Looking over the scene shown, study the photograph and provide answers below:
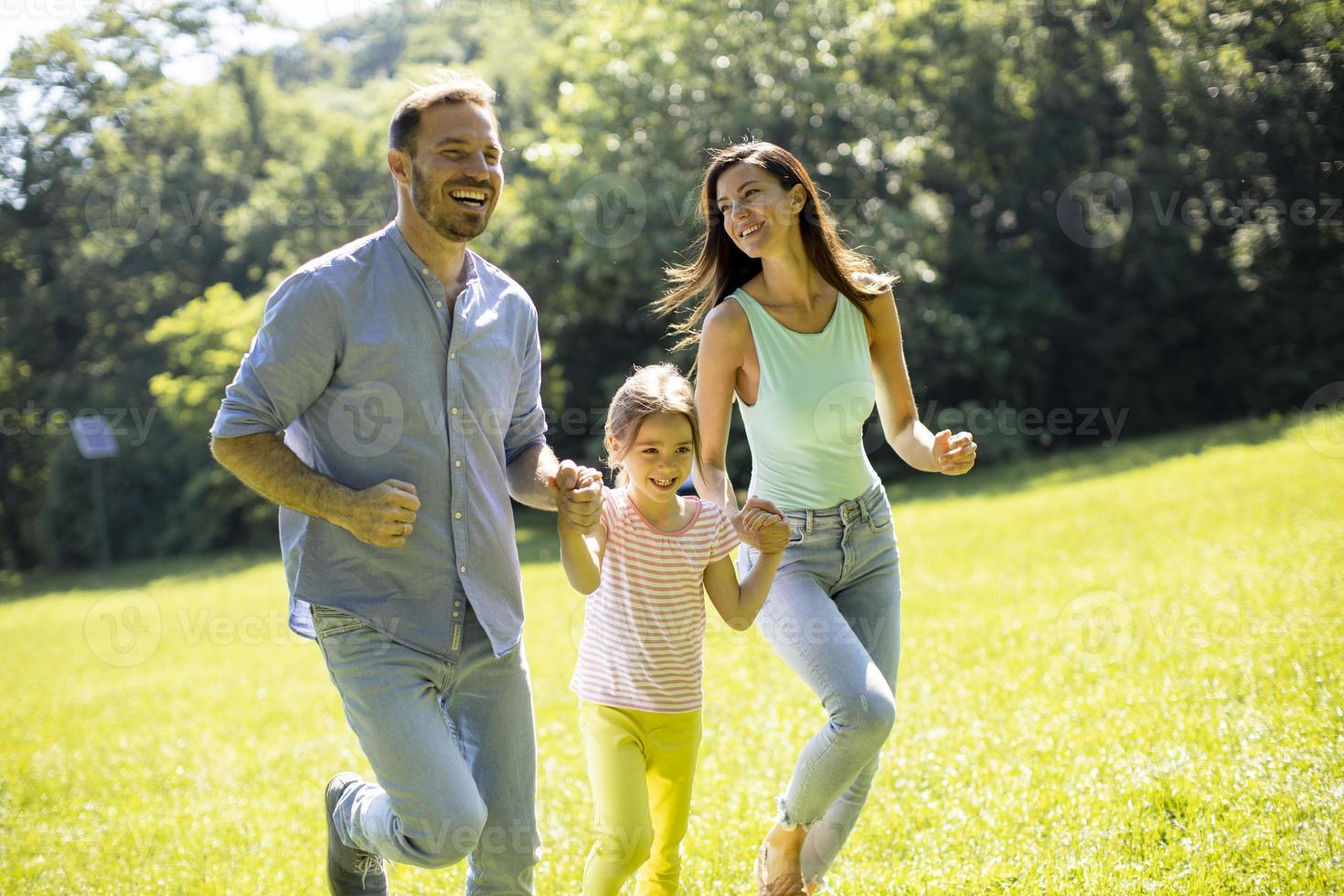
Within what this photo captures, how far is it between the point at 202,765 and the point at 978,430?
739 inches

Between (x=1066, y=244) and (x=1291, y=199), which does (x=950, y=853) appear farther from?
(x=1066, y=244)

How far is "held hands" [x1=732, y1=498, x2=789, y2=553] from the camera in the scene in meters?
3.78

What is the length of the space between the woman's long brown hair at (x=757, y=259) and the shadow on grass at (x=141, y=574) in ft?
59.6

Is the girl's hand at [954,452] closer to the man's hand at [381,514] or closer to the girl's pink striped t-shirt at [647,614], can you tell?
the girl's pink striped t-shirt at [647,614]

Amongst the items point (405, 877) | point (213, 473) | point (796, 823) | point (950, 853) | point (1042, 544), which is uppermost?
point (796, 823)

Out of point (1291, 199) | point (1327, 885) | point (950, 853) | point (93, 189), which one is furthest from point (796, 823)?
point (93, 189)

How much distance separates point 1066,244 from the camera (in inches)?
1102

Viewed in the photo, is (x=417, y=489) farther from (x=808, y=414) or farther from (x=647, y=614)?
(x=808, y=414)

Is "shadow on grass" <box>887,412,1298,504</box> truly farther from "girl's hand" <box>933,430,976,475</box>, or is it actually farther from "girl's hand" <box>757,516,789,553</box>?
"girl's hand" <box>757,516,789,553</box>

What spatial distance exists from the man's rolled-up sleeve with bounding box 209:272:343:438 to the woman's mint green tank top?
1487 mm

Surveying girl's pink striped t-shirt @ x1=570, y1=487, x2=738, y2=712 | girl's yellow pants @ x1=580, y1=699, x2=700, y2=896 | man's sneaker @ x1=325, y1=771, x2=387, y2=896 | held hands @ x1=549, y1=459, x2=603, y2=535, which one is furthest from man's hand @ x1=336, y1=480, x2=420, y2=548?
man's sneaker @ x1=325, y1=771, x2=387, y2=896

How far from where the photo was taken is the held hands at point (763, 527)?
12.4ft

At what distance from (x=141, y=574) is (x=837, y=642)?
84.3 ft

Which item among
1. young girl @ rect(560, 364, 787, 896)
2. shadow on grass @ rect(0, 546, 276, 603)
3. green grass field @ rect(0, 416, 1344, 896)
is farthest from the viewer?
shadow on grass @ rect(0, 546, 276, 603)
